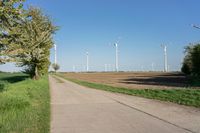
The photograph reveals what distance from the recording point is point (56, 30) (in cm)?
4297

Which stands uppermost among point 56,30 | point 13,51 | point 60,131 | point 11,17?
point 56,30

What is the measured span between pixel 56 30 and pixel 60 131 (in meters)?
34.5

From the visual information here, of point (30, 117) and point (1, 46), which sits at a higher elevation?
point (1, 46)

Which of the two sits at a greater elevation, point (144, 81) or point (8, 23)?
point (8, 23)

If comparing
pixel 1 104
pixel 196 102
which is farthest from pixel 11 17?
pixel 196 102

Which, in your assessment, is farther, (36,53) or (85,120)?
(36,53)

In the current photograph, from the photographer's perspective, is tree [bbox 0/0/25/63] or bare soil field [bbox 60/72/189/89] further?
bare soil field [bbox 60/72/189/89]

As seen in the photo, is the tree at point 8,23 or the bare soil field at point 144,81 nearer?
the tree at point 8,23

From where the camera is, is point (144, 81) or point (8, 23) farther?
point (144, 81)

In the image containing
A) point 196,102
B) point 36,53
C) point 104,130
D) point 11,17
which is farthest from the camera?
point 36,53

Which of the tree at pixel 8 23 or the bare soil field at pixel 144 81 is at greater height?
the tree at pixel 8 23

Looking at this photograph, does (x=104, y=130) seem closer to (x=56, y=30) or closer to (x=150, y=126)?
(x=150, y=126)

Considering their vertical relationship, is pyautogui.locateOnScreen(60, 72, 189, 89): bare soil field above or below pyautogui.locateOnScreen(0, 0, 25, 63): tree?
below

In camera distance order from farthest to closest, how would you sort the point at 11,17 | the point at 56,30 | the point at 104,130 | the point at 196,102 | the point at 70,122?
1. the point at 56,30
2. the point at 196,102
3. the point at 11,17
4. the point at 70,122
5. the point at 104,130
